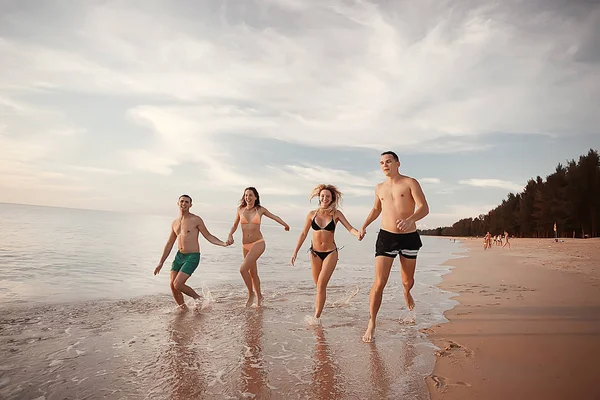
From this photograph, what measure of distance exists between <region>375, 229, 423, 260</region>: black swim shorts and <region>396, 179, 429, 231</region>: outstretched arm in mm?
288

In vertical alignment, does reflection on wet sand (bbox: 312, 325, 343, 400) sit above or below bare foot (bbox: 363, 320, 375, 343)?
below

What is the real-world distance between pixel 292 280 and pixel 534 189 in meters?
79.9

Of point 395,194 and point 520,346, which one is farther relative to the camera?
point 395,194

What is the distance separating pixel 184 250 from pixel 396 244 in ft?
14.9

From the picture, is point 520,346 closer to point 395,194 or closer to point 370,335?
point 370,335

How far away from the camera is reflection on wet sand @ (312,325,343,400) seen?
3.58 metres

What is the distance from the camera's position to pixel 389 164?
576cm

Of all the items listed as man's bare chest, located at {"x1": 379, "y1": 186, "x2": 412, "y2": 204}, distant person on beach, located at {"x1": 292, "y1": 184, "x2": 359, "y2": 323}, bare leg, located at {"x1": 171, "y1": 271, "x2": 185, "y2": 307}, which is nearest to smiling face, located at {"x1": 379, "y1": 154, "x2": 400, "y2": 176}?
man's bare chest, located at {"x1": 379, "y1": 186, "x2": 412, "y2": 204}

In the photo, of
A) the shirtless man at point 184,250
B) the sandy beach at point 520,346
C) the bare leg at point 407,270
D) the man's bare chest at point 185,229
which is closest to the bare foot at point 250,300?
the shirtless man at point 184,250

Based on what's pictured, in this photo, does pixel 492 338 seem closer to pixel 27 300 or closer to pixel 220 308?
pixel 220 308

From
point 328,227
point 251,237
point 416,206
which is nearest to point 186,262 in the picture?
point 251,237

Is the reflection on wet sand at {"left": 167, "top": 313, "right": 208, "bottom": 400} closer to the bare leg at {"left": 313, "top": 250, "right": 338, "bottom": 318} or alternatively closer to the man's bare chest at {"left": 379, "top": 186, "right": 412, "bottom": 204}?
the bare leg at {"left": 313, "top": 250, "right": 338, "bottom": 318}

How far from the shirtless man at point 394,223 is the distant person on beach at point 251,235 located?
3065 mm

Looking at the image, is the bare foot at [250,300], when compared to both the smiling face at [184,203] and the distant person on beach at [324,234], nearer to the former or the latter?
the distant person on beach at [324,234]
